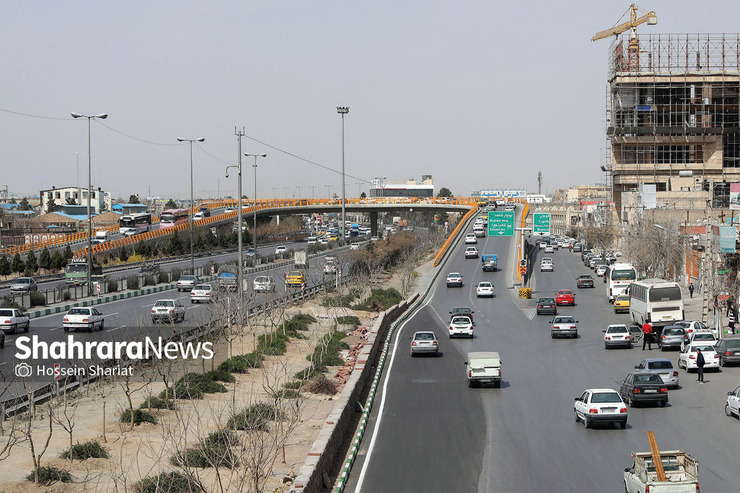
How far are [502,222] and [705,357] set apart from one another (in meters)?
55.0

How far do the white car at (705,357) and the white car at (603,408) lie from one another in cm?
1131

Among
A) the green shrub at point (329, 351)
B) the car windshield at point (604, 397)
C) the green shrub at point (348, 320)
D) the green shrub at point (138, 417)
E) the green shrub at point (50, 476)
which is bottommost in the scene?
the green shrub at point (348, 320)

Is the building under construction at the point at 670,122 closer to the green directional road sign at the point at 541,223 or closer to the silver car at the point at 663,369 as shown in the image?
the green directional road sign at the point at 541,223

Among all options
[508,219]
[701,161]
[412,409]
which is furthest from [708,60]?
[412,409]

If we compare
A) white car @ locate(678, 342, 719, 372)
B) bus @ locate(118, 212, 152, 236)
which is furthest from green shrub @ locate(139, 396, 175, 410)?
bus @ locate(118, 212, 152, 236)

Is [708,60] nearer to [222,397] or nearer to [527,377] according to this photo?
[527,377]

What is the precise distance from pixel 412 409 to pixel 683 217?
6778 centimetres

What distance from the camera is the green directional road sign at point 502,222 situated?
294 feet

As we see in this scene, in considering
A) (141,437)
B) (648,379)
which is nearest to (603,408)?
(648,379)

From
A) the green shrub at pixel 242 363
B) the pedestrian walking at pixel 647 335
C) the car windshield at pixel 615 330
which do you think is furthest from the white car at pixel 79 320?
the pedestrian walking at pixel 647 335

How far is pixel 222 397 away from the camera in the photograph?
31.1 metres

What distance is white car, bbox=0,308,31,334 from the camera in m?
41.0

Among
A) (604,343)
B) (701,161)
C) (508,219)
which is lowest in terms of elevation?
(604,343)

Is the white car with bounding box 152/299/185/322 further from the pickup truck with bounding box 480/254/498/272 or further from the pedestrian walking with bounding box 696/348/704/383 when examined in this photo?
the pickup truck with bounding box 480/254/498/272
